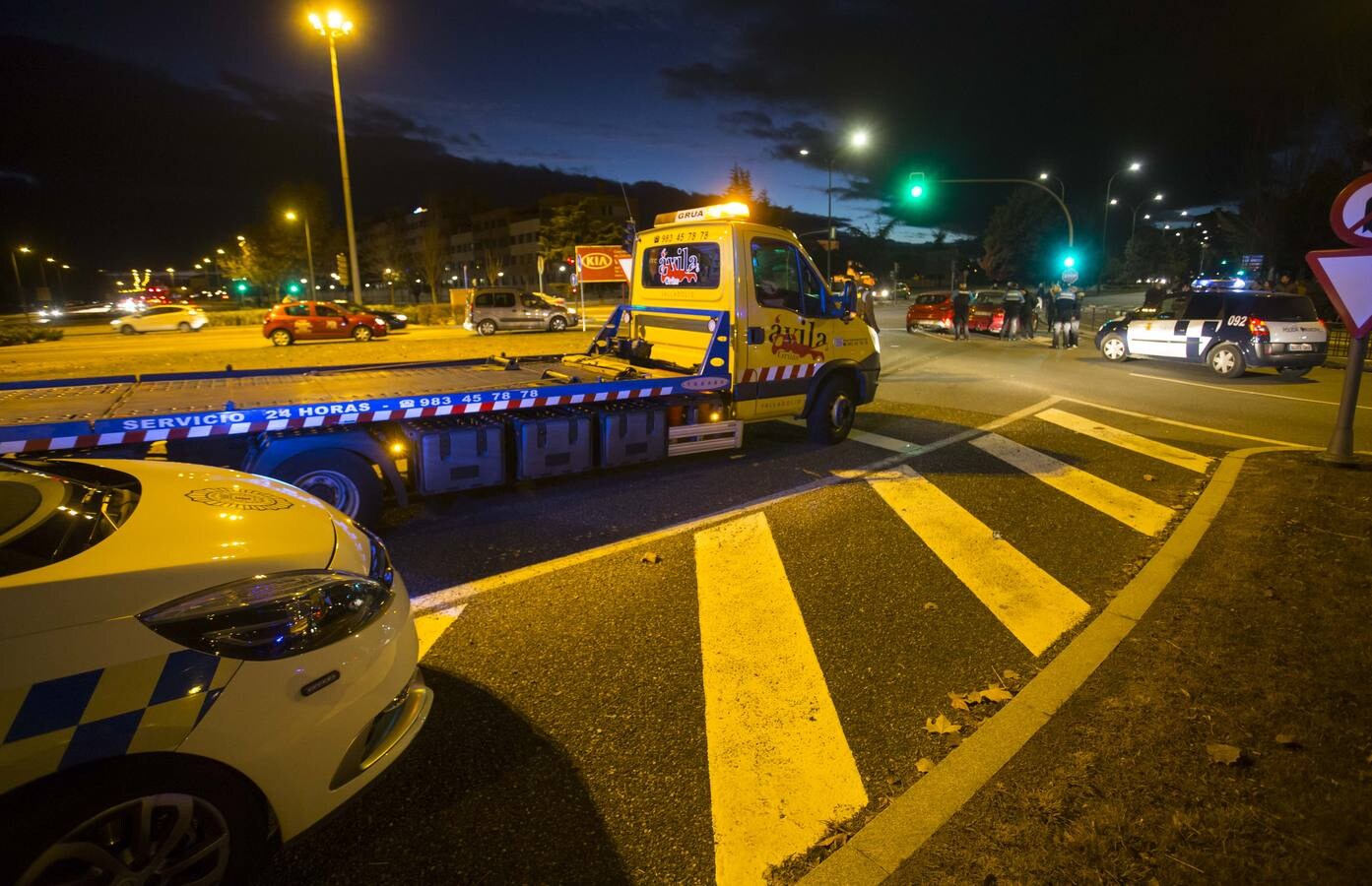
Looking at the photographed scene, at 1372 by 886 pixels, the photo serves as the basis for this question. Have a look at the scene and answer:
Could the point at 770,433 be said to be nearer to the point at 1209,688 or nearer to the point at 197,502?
the point at 1209,688

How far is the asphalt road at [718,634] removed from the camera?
8.62 feet

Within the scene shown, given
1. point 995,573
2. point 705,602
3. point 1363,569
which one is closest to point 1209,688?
point 995,573

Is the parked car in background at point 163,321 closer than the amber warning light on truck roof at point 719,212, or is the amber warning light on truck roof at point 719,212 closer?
the amber warning light on truck roof at point 719,212

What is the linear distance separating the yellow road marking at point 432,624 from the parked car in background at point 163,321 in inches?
1553

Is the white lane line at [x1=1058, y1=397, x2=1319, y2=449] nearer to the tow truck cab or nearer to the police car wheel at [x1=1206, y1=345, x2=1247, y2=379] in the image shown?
the tow truck cab

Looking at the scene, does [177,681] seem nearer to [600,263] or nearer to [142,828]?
[142,828]

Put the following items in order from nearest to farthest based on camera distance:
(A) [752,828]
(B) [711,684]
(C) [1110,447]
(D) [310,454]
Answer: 1. (A) [752,828]
2. (B) [711,684]
3. (D) [310,454]
4. (C) [1110,447]

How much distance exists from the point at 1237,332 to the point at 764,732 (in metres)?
16.5

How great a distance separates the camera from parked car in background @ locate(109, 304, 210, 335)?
1341 inches

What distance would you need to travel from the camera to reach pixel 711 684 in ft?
11.9

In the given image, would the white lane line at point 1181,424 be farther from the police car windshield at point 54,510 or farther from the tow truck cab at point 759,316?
the police car windshield at point 54,510

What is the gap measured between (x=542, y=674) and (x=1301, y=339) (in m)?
17.3

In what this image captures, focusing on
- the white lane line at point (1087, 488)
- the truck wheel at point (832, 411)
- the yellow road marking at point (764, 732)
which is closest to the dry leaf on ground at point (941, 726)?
the yellow road marking at point (764, 732)

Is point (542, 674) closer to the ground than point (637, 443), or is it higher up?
closer to the ground
